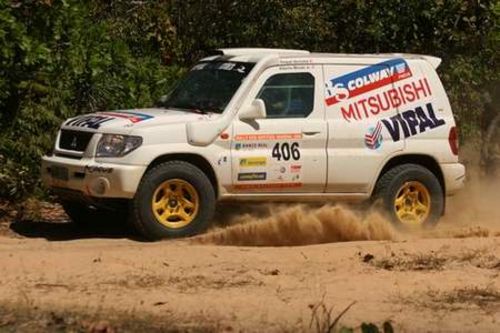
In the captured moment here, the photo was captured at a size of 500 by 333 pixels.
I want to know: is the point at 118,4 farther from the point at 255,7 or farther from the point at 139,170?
the point at 139,170

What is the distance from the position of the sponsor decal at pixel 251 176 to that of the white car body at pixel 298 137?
0.03 ft

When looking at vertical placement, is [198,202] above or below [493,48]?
below

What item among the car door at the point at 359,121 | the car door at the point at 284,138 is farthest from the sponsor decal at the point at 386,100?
the car door at the point at 284,138

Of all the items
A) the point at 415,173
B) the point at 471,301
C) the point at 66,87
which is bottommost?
the point at 471,301

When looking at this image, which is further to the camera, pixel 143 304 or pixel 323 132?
pixel 323 132

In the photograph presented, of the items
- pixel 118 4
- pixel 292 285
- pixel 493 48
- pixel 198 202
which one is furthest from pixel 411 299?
pixel 118 4

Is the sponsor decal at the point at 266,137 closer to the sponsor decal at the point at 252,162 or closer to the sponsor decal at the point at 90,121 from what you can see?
A: the sponsor decal at the point at 252,162

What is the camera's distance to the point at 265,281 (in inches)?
307

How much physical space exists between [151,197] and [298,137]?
5.61 ft

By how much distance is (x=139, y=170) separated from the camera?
944 cm

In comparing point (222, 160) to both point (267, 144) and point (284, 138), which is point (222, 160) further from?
point (284, 138)

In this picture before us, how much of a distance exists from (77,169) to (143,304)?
9.70 feet

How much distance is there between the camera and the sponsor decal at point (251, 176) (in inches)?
389

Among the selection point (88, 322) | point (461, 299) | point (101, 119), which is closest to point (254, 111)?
point (101, 119)
